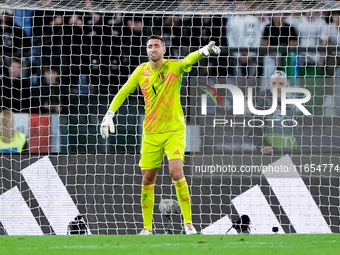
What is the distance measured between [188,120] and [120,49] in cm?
125

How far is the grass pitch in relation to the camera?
371 cm

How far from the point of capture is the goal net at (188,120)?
6793 millimetres

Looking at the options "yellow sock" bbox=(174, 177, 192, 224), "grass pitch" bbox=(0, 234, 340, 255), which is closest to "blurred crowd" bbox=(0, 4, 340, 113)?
Answer: "yellow sock" bbox=(174, 177, 192, 224)

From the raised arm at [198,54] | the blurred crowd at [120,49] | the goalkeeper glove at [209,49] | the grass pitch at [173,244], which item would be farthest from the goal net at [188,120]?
the grass pitch at [173,244]

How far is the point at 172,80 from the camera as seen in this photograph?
505cm

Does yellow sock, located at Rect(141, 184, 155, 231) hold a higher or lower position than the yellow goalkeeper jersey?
lower

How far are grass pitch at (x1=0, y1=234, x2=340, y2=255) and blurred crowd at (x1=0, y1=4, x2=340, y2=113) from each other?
3054 millimetres

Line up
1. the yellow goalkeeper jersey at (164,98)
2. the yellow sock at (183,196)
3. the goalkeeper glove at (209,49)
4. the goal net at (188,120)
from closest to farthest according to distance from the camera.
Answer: the goalkeeper glove at (209,49) < the yellow sock at (183,196) < the yellow goalkeeper jersey at (164,98) < the goal net at (188,120)

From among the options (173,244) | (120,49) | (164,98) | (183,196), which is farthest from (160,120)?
(120,49)

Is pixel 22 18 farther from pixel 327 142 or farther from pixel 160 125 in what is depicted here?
pixel 327 142

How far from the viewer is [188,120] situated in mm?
7113

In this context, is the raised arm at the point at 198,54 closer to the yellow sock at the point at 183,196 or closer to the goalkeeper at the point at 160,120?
the goalkeeper at the point at 160,120

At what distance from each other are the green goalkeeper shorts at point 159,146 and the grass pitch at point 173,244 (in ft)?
2.79

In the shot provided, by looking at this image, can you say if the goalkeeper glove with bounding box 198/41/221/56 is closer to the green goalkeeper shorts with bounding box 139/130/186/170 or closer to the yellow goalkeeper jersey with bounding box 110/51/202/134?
the yellow goalkeeper jersey with bounding box 110/51/202/134
